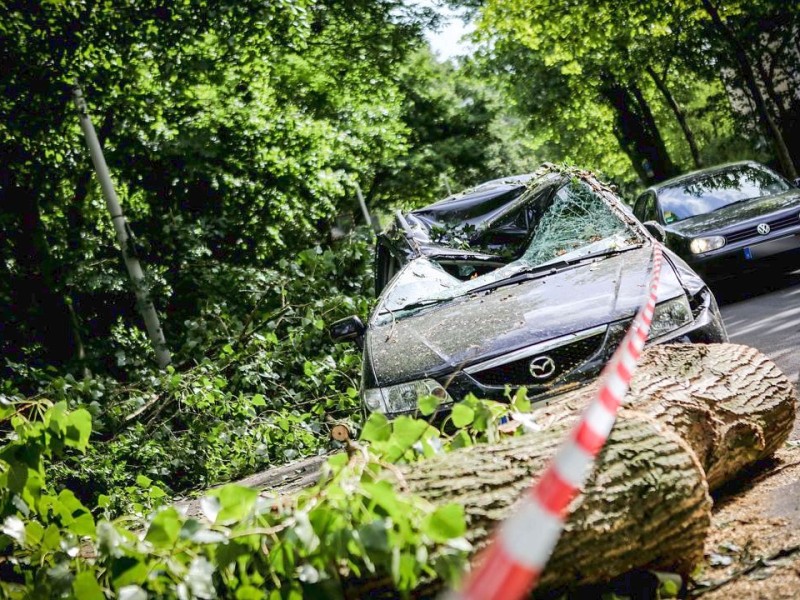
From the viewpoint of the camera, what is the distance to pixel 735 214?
383 inches

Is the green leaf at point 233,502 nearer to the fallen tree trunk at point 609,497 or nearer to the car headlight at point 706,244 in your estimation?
the fallen tree trunk at point 609,497

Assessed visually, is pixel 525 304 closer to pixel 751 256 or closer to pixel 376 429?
pixel 376 429

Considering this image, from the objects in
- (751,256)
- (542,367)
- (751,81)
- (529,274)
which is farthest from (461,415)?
(751,81)

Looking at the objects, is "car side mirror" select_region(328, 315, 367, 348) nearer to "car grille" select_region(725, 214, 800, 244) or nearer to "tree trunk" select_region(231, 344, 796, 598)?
"tree trunk" select_region(231, 344, 796, 598)

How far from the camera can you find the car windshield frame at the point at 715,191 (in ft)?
34.2


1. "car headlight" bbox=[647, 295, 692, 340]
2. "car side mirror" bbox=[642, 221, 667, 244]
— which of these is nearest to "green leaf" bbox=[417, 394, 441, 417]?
"car headlight" bbox=[647, 295, 692, 340]

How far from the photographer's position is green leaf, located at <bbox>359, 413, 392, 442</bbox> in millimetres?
2650

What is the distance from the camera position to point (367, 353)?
4.90 metres

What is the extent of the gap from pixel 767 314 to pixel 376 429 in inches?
261

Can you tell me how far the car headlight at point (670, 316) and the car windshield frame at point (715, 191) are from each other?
674 centimetres

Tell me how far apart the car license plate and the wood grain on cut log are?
18.8 feet

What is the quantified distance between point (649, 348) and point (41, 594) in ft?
9.55

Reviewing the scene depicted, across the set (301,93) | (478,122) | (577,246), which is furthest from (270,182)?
(478,122)

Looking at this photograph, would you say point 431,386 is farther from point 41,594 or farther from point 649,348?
point 41,594
